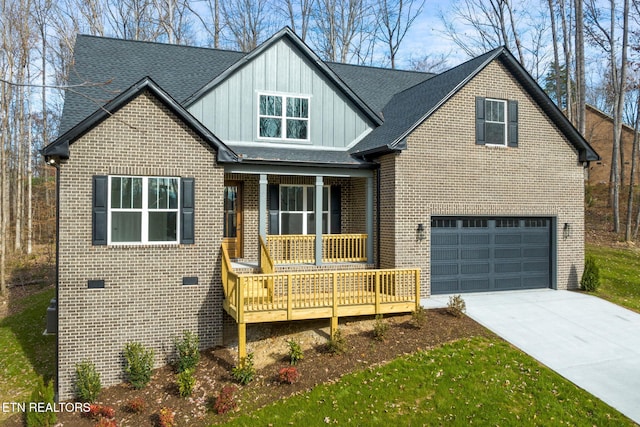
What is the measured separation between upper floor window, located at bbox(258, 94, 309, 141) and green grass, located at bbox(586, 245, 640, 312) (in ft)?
34.5

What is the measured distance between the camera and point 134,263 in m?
10.8

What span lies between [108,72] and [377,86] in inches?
375

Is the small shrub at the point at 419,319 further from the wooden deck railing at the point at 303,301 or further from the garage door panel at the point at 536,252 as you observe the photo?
the garage door panel at the point at 536,252

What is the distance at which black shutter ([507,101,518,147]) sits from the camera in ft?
48.0

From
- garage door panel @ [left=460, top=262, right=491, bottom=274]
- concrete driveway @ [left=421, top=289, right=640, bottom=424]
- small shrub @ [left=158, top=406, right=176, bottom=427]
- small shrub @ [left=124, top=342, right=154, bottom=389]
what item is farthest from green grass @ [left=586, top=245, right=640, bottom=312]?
small shrub @ [left=124, top=342, right=154, bottom=389]

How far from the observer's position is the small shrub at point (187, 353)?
10352 mm

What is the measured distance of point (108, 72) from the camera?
48.4 feet

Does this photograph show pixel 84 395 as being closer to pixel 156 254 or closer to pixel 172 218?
pixel 156 254

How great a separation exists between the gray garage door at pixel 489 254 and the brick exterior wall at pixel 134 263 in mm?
6583

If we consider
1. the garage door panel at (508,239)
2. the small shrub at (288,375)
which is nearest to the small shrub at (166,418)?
the small shrub at (288,375)

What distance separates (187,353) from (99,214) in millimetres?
3689

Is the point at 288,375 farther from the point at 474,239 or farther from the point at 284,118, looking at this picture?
the point at 284,118

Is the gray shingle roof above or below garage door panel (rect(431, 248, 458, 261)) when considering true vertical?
above

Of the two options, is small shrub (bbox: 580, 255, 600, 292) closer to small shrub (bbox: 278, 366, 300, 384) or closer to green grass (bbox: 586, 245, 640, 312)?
green grass (bbox: 586, 245, 640, 312)
